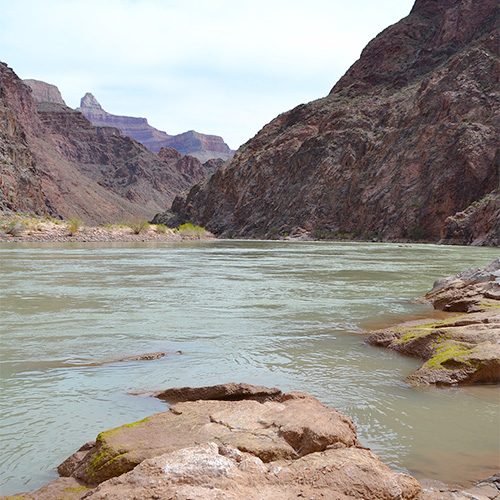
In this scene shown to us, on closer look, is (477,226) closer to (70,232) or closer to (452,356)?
(70,232)

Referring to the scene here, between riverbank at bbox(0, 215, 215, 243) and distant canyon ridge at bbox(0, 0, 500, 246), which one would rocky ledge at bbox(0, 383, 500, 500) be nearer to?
distant canyon ridge at bbox(0, 0, 500, 246)

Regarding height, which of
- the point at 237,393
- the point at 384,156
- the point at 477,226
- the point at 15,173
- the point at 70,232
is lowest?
the point at 70,232

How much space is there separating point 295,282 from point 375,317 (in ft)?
24.3

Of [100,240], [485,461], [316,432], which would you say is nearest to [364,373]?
[485,461]

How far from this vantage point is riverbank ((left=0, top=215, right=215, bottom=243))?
59.2 metres

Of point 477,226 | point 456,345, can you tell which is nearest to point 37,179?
point 477,226

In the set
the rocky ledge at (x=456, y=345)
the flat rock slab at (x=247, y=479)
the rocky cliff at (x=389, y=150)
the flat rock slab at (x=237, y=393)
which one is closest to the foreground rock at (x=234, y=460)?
the flat rock slab at (x=247, y=479)

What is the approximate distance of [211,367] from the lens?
7.23 m

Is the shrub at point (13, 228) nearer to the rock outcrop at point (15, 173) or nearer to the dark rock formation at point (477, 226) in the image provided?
the rock outcrop at point (15, 173)

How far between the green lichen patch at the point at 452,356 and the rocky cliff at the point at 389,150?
48.0 meters

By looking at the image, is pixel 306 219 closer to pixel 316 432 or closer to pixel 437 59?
pixel 437 59

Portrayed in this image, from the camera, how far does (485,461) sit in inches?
167

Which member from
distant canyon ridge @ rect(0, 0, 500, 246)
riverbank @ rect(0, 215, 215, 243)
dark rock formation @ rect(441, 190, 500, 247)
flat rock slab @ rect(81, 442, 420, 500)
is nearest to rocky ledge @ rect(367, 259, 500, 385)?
flat rock slab @ rect(81, 442, 420, 500)

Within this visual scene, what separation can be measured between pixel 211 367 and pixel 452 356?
10.4ft
